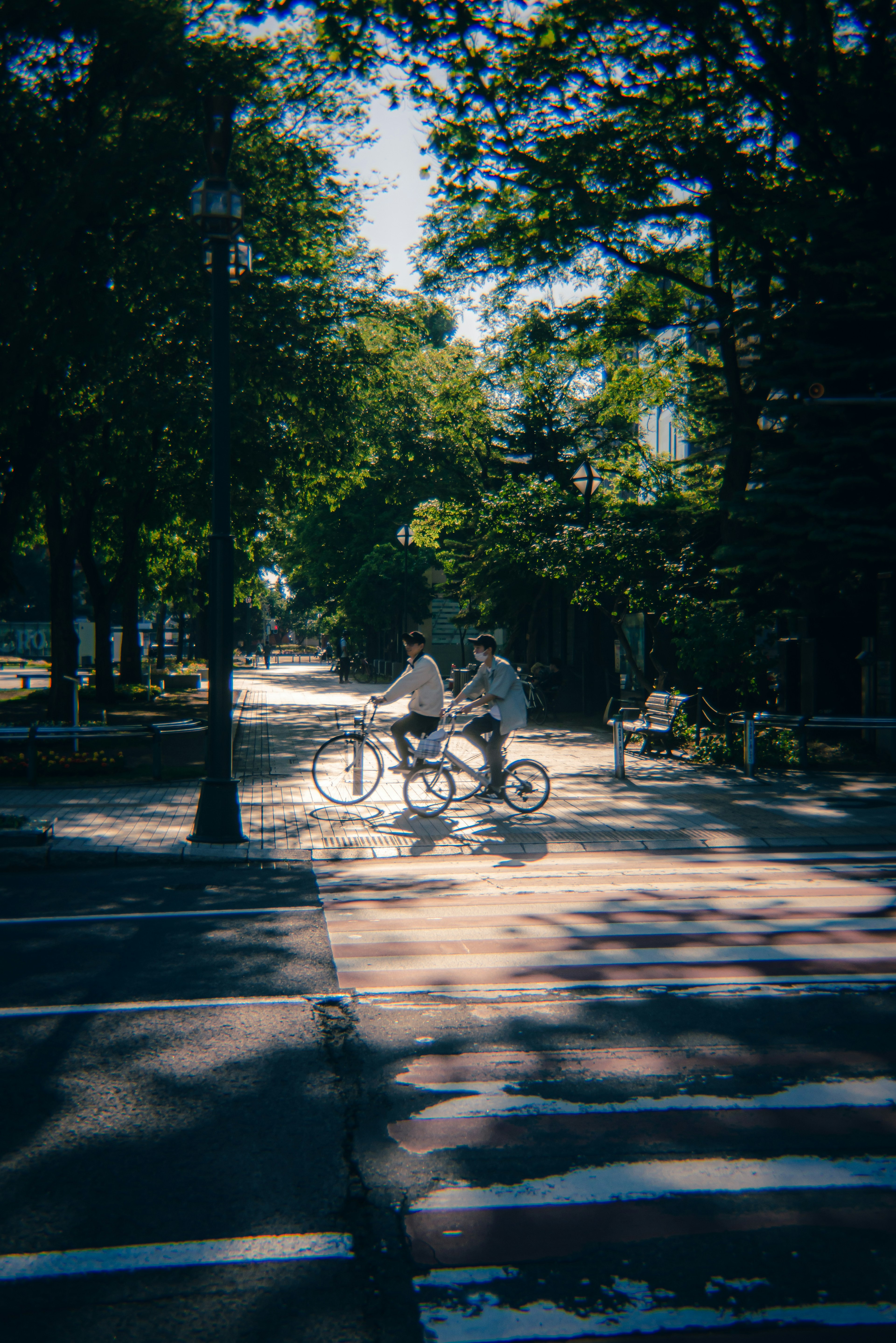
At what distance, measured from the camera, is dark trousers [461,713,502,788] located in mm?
12117

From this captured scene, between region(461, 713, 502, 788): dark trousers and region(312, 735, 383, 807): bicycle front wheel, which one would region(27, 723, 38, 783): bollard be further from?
region(461, 713, 502, 788): dark trousers

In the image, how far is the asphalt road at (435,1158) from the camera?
9.97 feet

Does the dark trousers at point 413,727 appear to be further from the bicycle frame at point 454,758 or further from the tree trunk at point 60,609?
the tree trunk at point 60,609

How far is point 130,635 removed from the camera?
36.7 meters

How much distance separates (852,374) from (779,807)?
21.7 feet

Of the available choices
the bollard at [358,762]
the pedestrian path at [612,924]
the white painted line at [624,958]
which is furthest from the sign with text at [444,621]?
the white painted line at [624,958]

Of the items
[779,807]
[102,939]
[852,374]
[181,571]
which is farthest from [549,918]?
[181,571]

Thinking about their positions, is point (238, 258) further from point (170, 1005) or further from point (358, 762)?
point (170, 1005)

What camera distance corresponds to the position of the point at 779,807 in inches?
491

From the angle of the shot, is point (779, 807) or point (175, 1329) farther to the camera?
point (779, 807)

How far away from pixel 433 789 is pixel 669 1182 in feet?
27.8

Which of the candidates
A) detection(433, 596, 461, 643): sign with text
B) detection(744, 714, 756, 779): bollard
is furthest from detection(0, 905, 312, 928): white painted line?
detection(433, 596, 461, 643): sign with text

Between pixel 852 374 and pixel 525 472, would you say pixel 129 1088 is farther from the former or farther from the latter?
pixel 525 472

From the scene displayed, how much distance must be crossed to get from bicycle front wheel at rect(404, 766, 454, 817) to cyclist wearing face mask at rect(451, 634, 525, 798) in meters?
0.47
